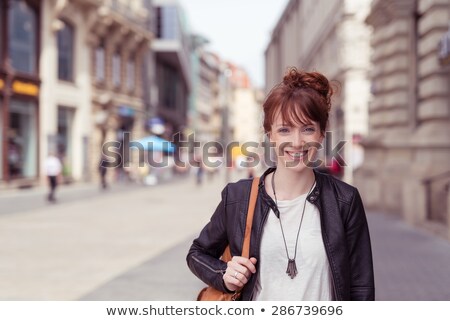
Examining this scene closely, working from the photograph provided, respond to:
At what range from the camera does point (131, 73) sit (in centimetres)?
4278

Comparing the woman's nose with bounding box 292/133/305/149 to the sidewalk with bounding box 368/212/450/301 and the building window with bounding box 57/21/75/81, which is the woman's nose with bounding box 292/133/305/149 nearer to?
the sidewalk with bounding box 368/212/450/301

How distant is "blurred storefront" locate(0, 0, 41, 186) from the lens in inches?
1022

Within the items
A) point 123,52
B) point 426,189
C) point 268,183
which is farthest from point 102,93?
point 268,183

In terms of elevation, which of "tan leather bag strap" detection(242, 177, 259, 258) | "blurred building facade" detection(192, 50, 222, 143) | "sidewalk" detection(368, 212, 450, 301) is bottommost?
A: "sidewalk" detection(368, 212, 450, 301)

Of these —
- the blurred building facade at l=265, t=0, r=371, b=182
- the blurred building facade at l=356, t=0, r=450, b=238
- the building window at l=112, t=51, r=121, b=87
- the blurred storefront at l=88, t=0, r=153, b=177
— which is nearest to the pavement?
the blurred building facade at l=356, t=0, r=450, b=238

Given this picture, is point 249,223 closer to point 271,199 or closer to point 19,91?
point 271,199

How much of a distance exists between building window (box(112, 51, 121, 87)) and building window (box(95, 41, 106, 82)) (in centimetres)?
154

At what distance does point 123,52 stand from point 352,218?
129 ft

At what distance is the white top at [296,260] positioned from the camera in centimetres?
236

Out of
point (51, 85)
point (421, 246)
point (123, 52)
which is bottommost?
point (421, 246)

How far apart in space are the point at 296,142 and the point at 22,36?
27.0 m
